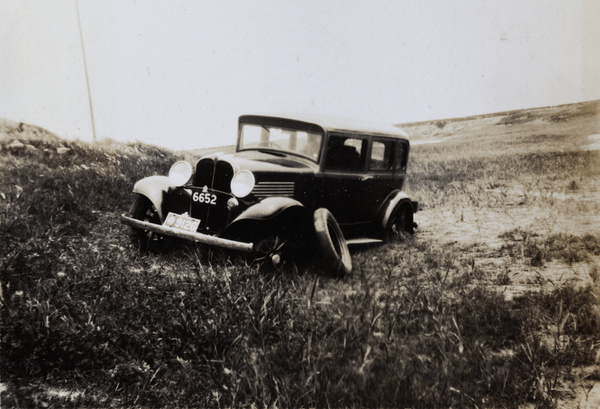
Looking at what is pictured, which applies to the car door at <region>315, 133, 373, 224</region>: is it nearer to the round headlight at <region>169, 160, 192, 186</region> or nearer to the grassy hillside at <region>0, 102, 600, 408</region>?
the grassy hillside at <region>0, 102, 600, 408</region>

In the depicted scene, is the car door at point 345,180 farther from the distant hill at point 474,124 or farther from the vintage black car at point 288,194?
the distant hill at point 474,124

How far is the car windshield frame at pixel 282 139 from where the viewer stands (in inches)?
193

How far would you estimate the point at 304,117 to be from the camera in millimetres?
5016

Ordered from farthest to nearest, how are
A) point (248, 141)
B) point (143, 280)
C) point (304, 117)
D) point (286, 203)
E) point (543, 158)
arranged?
point (543, 158), point (248, 141), point (304, 117), point (286, 203), point (143, 280)

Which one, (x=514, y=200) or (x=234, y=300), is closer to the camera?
(x=234, y=300)

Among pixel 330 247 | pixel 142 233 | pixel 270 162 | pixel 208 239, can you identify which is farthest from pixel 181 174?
pixel 330 247

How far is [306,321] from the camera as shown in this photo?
2986 mm

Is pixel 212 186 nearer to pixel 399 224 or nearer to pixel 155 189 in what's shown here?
pixel 155 189

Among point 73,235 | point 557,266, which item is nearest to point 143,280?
point 73,235

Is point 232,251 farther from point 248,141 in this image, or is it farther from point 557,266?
point 557,266

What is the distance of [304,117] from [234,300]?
2.59 meters

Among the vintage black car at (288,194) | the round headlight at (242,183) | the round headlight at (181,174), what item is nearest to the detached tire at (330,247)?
the vintage black car at (288,194)

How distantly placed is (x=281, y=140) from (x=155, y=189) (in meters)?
1.55

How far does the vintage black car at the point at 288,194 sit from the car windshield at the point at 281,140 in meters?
0.01
